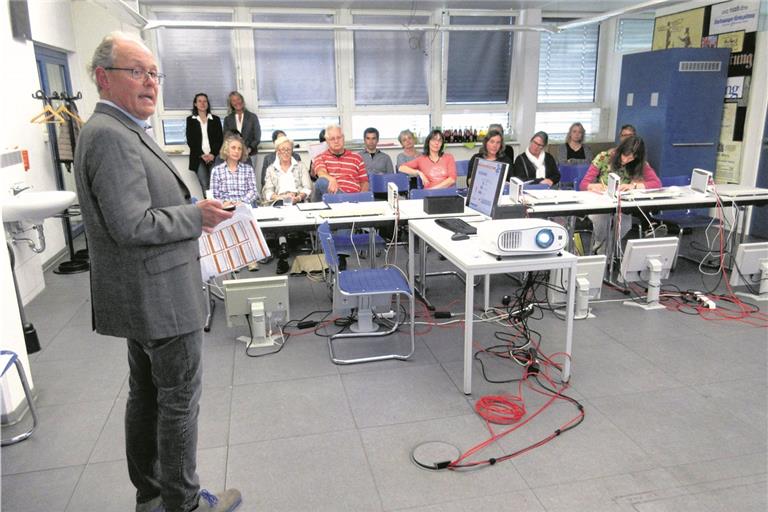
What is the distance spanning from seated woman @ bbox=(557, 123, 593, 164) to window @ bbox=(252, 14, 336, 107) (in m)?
3.09

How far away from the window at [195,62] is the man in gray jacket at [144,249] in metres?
5.86

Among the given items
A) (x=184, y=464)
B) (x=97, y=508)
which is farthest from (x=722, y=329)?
(x=97, y=508)

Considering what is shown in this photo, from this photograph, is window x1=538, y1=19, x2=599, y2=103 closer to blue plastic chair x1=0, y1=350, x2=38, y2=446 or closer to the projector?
the projector

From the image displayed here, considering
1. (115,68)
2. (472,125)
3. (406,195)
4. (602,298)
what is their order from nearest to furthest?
(115,68) < (602,298) < (406,195) < (472,125)

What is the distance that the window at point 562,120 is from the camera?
8118 millimetres

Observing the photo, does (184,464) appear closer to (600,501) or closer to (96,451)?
(96,451)

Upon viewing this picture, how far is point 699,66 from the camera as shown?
6.04 metres

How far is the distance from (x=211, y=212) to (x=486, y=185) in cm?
232

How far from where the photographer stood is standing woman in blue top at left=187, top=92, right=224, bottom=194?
6.55m

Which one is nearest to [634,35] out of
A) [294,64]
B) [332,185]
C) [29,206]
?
[294,64]

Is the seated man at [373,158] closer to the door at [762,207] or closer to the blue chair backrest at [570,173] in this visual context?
the blue chair backrest at [570,173]

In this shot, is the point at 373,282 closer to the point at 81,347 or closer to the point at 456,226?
the point at 456,226

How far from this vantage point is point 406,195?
5.58m

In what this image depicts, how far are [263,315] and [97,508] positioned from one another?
1503 mm
